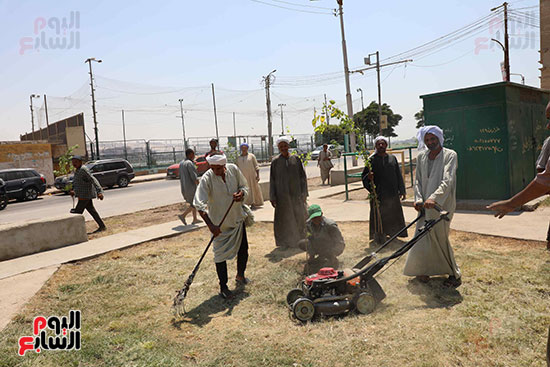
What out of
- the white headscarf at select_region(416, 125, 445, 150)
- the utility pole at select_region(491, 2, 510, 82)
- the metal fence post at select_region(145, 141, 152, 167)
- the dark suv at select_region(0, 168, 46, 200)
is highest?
the utility pole at select_region(491, 2, 510, 82)

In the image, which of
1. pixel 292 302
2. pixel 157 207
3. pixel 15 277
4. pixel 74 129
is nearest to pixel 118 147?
pixel 74 129

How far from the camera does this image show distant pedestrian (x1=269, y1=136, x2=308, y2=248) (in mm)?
6504

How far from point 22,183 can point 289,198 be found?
16.5 m

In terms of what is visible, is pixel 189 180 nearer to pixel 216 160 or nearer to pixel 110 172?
pixel 216 160

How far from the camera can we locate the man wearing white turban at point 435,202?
14.5 feet

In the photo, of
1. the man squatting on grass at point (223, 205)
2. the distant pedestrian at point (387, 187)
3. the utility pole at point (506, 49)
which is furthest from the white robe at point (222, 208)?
the utility pole at point (506, 49)

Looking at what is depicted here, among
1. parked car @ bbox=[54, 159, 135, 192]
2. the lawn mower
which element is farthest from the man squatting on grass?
parked car @ bbox=[54, 159, 135, 192]

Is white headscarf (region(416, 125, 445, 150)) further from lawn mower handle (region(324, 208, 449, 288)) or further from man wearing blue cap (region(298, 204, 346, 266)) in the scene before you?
man wearing blue cap (region(298, 204, 346, 266))

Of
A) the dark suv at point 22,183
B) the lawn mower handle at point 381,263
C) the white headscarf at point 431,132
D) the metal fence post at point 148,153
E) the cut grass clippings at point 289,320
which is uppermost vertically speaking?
the metal fence post at point 148,153

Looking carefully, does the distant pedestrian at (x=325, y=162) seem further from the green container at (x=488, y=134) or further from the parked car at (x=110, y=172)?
the parked car at (x=110, y=172)

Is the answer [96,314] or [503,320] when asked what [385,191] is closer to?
[503,320]

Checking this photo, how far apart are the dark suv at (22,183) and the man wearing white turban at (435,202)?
1859cm

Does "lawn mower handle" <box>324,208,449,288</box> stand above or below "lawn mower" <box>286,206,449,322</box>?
above

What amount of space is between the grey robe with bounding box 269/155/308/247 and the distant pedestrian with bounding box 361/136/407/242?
3.39 ft
